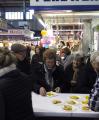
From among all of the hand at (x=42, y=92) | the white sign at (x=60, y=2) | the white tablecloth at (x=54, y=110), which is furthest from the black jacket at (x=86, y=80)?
the white sign at (x=60, y=2)

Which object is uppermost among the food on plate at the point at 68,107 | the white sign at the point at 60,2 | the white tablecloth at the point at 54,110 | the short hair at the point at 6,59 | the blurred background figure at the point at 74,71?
the white sign at the point at 60,2

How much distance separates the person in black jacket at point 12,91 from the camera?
3.29 m

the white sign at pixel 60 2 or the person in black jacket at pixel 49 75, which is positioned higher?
the white sign at pixel 60 2

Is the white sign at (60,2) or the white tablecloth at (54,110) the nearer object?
the white tablecloth at (54,110)

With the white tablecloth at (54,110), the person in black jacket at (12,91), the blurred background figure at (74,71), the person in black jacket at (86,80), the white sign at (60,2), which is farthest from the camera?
A: the white sign at (60,2)

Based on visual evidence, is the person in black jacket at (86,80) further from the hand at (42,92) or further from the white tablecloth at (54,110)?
the white tablecloth at (54,110)

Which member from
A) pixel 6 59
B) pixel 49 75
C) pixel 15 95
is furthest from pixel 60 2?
pixel 15 95

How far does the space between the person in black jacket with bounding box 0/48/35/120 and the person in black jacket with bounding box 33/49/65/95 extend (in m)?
1.68

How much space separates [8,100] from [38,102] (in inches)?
43.2

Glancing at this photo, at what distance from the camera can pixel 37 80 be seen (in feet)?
17.5

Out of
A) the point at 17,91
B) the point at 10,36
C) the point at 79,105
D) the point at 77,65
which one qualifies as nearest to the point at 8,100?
the point at 17,91

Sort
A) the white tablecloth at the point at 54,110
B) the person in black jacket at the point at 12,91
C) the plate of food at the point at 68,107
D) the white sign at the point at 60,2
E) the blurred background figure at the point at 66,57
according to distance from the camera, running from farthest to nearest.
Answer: the blurred background figure at the point at 66,57 → the white sign at the point at 60,2 → the plate of food at the point at 68,107 → the white tablecloth at the point at 54,110 → the person in black jacket at the point at 12,91

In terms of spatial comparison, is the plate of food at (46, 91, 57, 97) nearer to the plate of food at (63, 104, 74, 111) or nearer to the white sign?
the plate of food at (63, 104, 74, 111)

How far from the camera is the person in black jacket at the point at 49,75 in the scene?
17.1 ft
